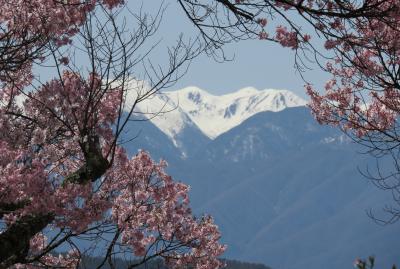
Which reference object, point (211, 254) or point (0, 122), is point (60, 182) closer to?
point (0, 122)

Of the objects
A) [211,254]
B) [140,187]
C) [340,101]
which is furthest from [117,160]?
[340,101]

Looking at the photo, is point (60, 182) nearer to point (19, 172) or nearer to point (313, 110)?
point (19, 172)

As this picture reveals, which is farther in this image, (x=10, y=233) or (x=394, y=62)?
(x=394, y=62)

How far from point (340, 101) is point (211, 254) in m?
4.97

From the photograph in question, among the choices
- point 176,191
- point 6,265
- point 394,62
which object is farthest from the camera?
point 176,191

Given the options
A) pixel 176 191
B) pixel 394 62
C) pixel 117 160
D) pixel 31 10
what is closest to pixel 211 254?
pixel 176 191

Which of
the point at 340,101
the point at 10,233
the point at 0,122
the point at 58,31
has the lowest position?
the point at 10,233

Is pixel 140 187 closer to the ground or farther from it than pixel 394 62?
farther from it

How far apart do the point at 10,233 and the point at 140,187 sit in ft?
21.4

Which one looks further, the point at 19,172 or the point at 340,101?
the point at 340,101

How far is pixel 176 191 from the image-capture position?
1391 centimetres

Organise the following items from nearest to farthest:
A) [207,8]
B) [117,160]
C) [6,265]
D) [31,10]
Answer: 1. [207,8]
2. [6,265]
3. [31,10]
4. [117,160]

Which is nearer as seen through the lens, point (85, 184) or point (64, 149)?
point (85, 184)

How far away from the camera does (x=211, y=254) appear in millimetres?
15570
